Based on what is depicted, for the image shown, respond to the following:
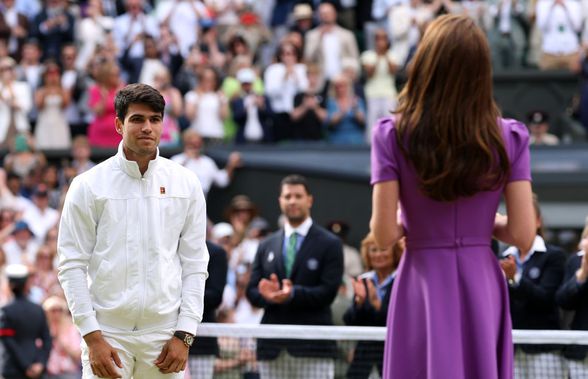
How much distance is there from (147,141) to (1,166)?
1224 centimetres

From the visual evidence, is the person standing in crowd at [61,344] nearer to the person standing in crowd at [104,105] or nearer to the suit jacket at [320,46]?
the person standing in crowd at [104,105]

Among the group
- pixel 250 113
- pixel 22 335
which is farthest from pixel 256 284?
pixel 250 113

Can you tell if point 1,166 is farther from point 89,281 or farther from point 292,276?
point 89,281

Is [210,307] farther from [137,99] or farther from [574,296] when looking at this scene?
[137,99]

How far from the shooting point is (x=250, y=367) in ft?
30.8

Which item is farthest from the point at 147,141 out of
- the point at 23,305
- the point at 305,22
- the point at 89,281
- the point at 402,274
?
the point at 305,22

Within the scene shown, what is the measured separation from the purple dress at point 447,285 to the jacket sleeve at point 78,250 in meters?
1.43

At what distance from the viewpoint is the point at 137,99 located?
6332mm

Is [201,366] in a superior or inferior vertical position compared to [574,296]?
inferior

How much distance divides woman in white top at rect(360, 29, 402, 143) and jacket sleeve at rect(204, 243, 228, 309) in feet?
27.8

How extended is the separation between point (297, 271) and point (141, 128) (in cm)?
402

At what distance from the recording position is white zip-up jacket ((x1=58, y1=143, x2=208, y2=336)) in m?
6.32

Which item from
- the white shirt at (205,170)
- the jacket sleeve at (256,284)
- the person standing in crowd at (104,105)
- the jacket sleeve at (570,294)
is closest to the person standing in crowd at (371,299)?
the jacket sleeve at (256,284)

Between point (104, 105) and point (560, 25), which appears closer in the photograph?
point (104, 105)
